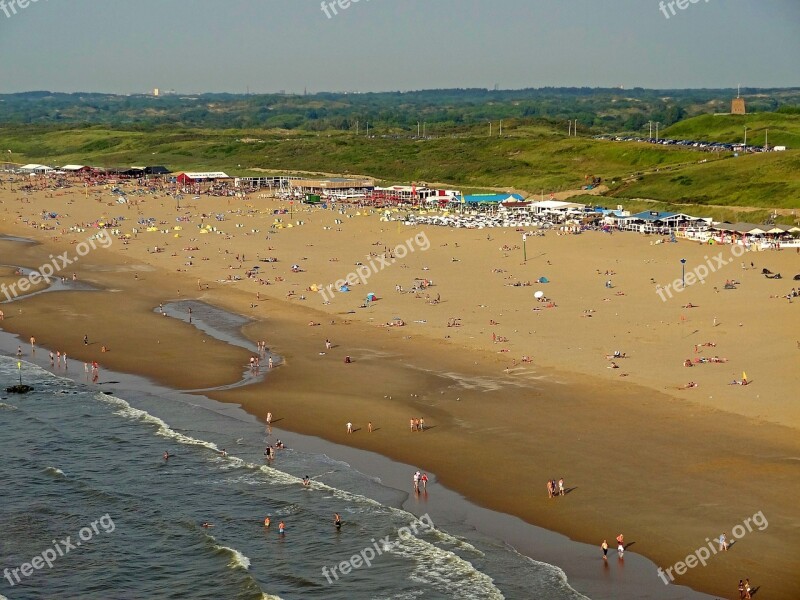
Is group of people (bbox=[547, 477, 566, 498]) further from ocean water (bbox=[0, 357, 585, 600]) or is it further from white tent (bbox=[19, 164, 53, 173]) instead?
white tent (bbox=[19, 164, 53, 173])

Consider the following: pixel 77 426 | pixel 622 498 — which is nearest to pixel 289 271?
pixel 77 426

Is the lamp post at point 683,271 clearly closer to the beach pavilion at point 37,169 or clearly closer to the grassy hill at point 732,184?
the grassy hill at point 732,184

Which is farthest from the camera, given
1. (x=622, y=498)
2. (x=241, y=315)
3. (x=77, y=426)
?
(x=241, y=315)

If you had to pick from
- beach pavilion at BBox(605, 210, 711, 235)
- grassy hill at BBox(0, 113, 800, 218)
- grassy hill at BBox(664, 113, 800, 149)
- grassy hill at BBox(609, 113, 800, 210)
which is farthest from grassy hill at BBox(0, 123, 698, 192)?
beach pavilion at BBox(605, 210, 711, 235)

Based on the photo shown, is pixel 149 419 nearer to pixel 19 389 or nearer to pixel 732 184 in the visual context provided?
pixel 19 389

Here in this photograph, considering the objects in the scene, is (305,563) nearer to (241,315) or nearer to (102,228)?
(241,315)

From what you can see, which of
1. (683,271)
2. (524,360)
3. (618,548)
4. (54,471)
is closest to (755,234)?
(683,271)
